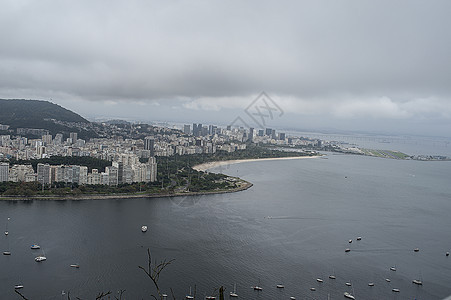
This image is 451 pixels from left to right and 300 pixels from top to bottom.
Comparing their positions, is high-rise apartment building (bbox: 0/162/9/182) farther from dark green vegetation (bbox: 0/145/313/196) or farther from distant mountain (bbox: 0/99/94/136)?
distant mountain (bbox: 0/99/94/136)

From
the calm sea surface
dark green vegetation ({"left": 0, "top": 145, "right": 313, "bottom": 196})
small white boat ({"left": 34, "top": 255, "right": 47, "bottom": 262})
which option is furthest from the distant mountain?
small white boat ({"left": 34, "top": 255, "right": 47, "bottom": 262})

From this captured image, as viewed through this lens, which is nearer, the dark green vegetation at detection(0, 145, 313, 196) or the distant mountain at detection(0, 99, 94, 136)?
the dark green vegetation at detection(0, 145, 313, 196)

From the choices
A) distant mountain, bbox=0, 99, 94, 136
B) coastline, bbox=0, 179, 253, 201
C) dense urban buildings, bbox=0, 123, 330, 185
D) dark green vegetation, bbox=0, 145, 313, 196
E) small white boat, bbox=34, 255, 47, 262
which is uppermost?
distant mountain, bbox=0, 99, 94, 136

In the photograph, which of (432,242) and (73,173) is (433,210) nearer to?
(432,242)

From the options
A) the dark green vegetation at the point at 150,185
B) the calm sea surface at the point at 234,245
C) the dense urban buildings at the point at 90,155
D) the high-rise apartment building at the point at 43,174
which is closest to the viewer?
the calm sea surface at the point at 234,245

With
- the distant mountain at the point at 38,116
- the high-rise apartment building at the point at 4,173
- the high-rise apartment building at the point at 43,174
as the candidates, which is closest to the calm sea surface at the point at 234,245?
the high-rise apartment building at the point at 43,174

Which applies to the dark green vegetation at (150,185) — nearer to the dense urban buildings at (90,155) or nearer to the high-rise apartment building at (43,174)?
the high-rise apartment building at (43,174)
